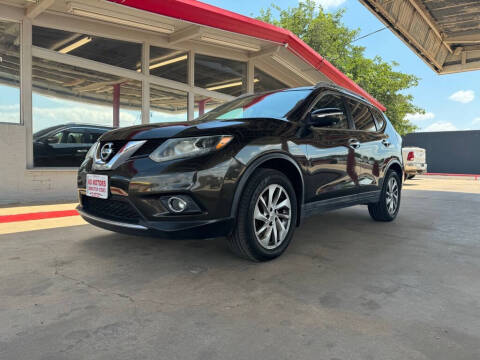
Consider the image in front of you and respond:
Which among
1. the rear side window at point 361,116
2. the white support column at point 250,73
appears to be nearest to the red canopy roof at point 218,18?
the white support column at point 250,73

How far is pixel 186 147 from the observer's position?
2.70 m

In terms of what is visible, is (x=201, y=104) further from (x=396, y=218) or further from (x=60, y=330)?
(x=60, y=330)

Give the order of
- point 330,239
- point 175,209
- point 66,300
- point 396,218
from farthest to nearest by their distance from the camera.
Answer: point 396,218 → point 330,239 → point 175,209 → point 66,300

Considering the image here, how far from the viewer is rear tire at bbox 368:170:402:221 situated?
16.2 ft

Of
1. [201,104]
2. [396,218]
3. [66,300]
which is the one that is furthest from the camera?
[201,104]

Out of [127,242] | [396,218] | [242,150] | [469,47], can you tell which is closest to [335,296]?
[242,150]

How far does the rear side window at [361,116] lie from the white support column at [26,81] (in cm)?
543

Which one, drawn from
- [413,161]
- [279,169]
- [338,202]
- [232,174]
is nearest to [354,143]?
[338,202]

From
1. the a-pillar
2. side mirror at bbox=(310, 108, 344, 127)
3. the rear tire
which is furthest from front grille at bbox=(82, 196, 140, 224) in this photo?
the a-pillar

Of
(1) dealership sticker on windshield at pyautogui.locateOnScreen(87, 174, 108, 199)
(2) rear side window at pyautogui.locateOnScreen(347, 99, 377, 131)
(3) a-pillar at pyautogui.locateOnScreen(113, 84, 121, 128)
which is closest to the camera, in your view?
(1) dealership sticker on windshield at pyautogui.locateOnScreen(87, 174, 108, 199)

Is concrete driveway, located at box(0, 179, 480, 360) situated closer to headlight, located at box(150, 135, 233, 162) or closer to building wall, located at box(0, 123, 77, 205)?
headlight, located at box(150, 135, 233, 162)

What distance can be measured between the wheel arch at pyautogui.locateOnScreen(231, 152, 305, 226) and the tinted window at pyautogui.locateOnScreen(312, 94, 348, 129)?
71 cm

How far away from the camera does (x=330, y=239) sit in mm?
4012

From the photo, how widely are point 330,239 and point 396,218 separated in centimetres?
206
